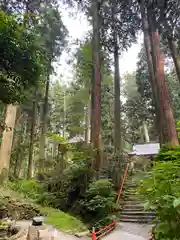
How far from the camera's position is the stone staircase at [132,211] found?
819 cm

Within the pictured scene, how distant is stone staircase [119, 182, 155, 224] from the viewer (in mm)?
8188

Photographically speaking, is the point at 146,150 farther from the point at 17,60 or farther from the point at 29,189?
the point at 17,60

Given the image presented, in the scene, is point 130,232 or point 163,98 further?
point 163,98

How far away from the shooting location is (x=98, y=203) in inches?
344

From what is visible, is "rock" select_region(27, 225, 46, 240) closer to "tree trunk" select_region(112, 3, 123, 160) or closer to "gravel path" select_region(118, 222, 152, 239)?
"gravel path" select_region(118, 222, 152, 239)

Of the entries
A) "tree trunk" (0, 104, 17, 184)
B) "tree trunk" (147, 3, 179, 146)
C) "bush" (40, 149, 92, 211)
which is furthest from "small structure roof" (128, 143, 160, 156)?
"tree trunk" (0, 104, 17, 184)

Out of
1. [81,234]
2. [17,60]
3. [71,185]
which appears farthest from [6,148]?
[17,60]

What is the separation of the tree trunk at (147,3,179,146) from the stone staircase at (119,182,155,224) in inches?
107

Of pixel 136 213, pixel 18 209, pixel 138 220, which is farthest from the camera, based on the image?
pixel 136 213

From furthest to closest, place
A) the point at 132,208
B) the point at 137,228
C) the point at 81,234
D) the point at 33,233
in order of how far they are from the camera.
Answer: the point at 132,208
the point at 137,228
the point at 81,234
the point at 33,233

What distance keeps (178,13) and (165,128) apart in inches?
277

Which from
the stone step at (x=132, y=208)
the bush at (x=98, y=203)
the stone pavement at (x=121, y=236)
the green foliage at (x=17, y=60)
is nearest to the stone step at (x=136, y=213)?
the stone step at (x=132, y=208)

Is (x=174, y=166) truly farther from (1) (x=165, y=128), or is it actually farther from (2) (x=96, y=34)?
(2) (x=96, y=34)

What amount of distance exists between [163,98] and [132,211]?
512cm
